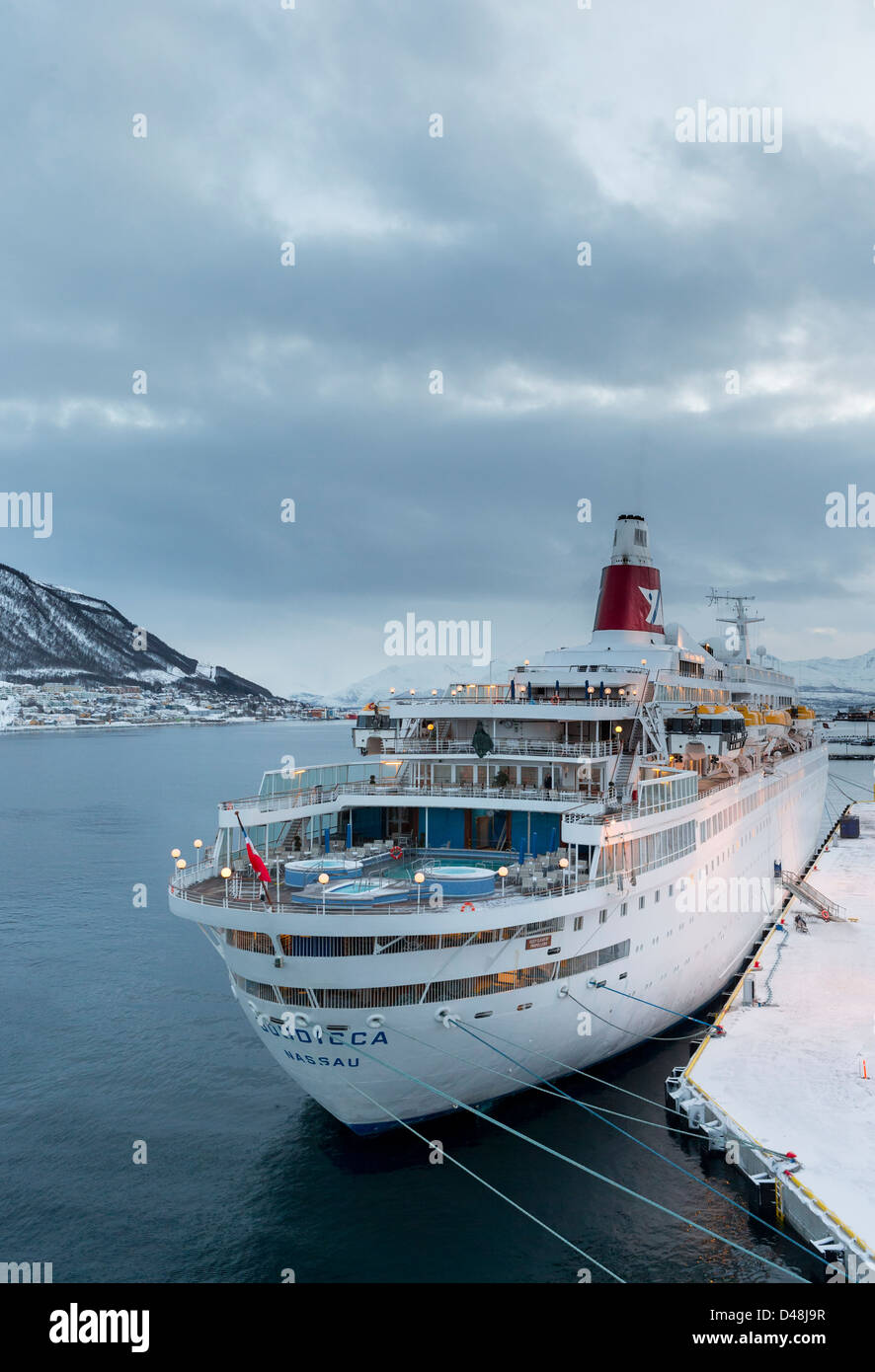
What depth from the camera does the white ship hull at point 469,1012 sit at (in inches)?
748

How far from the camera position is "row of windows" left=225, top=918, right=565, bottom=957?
61.7ft

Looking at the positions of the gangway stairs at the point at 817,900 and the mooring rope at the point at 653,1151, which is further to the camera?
the gangway stairs at the point at 817,900

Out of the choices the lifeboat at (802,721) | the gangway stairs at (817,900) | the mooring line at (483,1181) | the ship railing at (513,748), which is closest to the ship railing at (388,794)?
the ship railing at (513,748)

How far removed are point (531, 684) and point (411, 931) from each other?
62.5 feet

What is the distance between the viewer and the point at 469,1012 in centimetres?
1992

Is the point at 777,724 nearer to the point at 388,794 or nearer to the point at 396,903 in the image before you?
the point at 388,794

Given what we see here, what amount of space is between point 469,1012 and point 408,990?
1698mm

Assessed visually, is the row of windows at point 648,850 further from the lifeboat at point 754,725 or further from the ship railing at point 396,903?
the lifeboat at point 754,725

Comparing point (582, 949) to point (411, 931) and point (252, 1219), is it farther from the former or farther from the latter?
point (252, 1219)

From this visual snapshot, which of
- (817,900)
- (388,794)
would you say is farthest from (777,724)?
(388,794)

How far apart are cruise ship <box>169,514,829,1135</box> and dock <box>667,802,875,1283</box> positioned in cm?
256

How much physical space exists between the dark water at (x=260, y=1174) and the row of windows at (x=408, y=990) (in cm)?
439

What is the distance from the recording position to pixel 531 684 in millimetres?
36031
